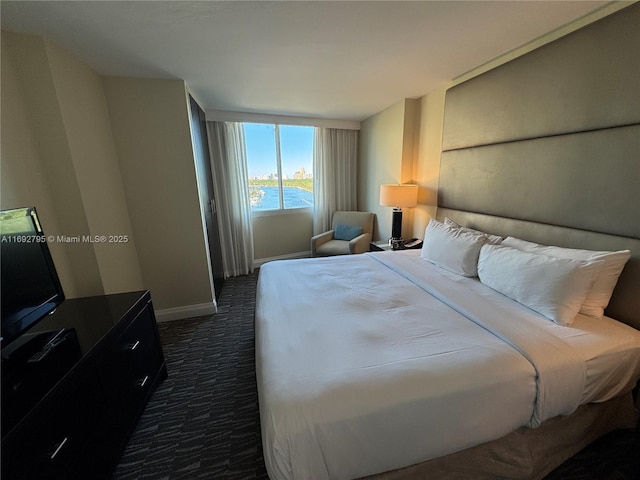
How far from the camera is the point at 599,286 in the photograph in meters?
1.36

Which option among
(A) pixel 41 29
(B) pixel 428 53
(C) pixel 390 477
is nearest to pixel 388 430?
(C) pixel 390 477

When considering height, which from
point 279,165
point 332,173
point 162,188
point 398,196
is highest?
point 279,165

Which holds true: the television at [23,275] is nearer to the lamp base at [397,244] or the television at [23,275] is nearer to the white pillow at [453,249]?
the white pillow at [453,249]

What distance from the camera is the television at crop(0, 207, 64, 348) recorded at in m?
1.05

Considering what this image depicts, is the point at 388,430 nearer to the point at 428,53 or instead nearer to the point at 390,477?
the point at 390,477

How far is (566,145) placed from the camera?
1.59 meters

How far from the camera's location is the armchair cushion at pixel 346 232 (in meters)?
3.89

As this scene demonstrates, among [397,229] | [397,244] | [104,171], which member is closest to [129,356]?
[104,171]

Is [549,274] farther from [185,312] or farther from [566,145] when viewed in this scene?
[185,312]

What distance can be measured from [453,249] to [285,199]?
2859 millimetres

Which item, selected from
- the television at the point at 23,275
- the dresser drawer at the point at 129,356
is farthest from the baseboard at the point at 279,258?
the television at the point at 23,275

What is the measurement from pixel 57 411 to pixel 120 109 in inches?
91.3

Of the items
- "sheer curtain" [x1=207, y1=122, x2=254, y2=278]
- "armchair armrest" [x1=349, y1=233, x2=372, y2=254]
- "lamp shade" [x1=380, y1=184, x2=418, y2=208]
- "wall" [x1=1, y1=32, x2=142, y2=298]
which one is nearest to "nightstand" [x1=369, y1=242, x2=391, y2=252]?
"armchair armrest" [x1=349, y1=233, x2=372, y2=254]

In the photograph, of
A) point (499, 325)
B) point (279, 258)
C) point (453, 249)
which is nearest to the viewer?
point (499, 325)
